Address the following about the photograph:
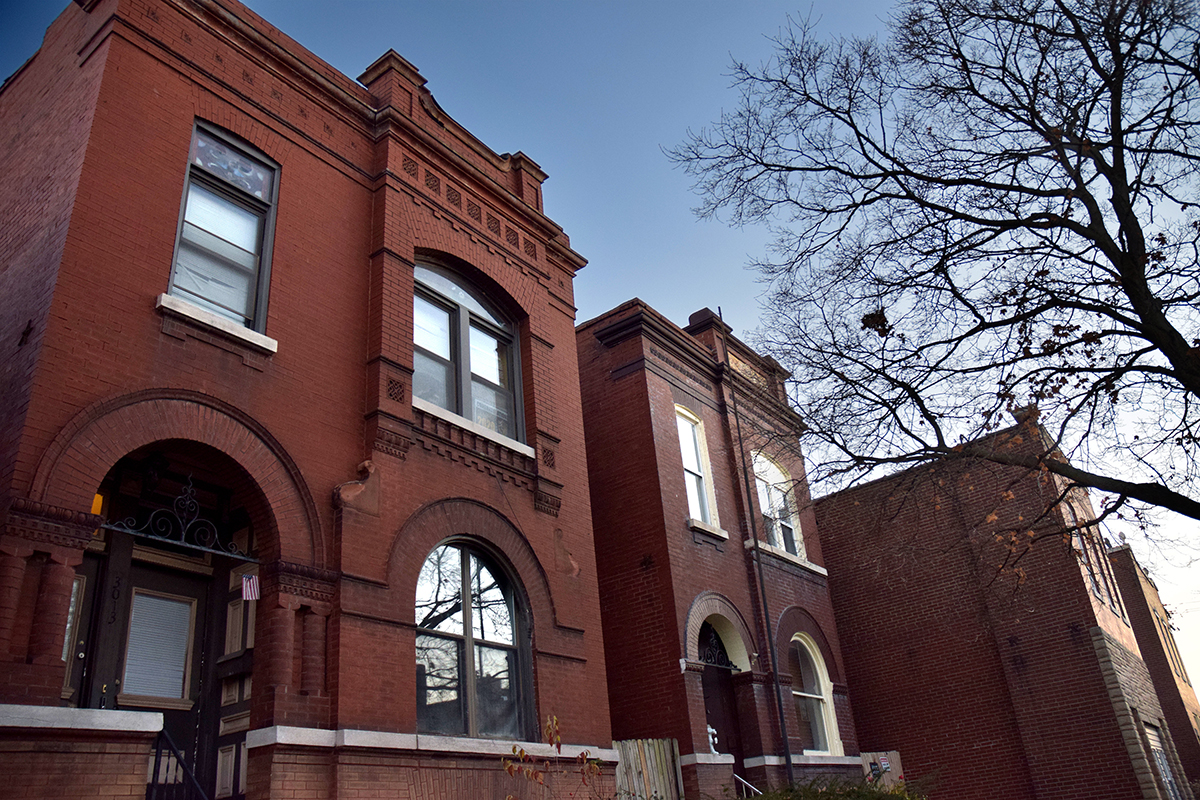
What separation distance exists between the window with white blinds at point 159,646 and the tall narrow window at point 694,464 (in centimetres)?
863

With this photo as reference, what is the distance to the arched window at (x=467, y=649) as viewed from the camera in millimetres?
9359

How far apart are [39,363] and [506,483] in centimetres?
539

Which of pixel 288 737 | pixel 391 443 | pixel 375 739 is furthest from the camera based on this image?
pixel 391 443

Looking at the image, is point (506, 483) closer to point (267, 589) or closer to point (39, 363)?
point (267, 589)

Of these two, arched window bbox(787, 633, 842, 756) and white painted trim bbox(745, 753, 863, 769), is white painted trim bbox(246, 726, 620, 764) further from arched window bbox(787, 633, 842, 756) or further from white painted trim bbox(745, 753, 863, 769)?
arched window bbox(787, 633, 842, 756)

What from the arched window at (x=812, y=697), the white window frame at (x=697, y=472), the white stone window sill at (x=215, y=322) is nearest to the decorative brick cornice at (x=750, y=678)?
the arched window at (x=812, y=697)

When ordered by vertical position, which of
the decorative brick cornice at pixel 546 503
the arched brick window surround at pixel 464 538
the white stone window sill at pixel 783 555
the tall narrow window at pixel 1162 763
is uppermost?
the white stone window sill at pixel 783 555

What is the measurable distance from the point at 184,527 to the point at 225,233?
3212 mm

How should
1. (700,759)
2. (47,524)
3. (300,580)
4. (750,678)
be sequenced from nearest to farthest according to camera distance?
(47,524), (300,580), (700,759), (750,678)

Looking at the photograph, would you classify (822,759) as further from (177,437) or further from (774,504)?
(177,437)

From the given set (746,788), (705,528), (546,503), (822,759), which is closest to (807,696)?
(822,759)

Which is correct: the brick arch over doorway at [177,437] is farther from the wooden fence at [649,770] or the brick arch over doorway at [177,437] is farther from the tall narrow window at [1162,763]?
the tall narrow window at [1162,763]

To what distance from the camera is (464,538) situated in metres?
10.4

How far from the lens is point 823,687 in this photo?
1731cm
